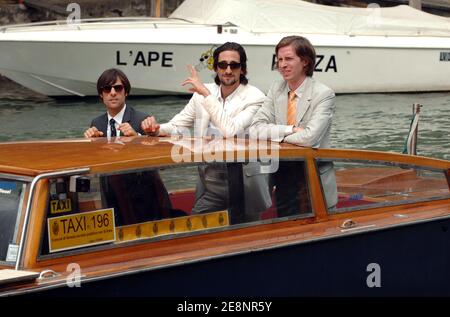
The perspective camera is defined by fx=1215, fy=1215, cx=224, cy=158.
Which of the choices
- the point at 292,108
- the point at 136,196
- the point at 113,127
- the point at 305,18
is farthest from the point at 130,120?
the point at 305,18

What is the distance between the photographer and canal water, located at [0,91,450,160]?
16453 mm

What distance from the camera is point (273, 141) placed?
622 centimetres

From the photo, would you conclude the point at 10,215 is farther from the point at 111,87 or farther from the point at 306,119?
the point at 306,119

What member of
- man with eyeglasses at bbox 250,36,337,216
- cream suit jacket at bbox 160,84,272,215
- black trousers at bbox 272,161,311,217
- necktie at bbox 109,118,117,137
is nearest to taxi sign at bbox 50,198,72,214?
cream suit jacket at bbox 160,84,272,215

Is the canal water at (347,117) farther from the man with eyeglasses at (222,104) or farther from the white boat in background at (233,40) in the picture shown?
the man with eyeglasses at (222,104)

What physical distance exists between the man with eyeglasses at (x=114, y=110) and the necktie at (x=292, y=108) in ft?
2.47

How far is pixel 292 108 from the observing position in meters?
6.47

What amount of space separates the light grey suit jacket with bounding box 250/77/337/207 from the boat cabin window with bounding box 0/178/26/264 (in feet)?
5.14

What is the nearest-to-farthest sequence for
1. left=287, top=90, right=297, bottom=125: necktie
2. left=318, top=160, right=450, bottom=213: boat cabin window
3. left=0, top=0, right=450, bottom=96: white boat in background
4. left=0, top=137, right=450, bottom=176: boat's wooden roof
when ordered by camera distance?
left=0, top=137, right=450, bottom=176: boat's wooden roof → left=318, top=160, right=450, bottom=213: boat cabin window → left=287, top=90, right=297, bottom=125: necktie → left=0, top=0, right=450, bottom=96: white boat in background

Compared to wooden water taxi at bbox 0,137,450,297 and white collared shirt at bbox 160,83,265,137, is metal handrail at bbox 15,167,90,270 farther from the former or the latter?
white collared shirt at bbox 160,83,265,137

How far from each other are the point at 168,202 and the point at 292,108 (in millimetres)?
1111

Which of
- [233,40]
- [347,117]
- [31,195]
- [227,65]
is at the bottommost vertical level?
[347,117]

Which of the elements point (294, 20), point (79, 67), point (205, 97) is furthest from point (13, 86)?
point (205, 97)
